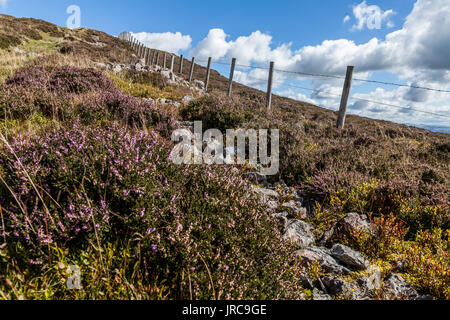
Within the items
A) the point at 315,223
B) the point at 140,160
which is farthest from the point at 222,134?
the point at 140,160

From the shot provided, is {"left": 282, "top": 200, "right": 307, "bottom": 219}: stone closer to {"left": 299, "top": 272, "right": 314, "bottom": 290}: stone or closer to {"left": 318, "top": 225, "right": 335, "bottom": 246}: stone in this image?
{"left": 318, "top": 225, "right": 335, "bottom": 246}: stone

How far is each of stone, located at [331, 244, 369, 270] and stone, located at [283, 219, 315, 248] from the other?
35 centimetres

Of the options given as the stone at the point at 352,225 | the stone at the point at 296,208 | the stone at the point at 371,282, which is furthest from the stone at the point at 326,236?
the stone at the point at 371,282

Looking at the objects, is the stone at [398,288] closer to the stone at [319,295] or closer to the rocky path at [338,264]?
the rocky path at [338,264]

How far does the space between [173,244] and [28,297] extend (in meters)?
1.06

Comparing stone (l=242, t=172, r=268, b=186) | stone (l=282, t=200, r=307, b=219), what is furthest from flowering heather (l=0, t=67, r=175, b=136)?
stone (l=282, t=200, r=307, b=219)

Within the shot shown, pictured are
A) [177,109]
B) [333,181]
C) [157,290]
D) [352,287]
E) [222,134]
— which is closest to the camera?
[157,290]

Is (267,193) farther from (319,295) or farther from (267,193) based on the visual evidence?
(319,295)

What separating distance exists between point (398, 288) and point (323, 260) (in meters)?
0.77

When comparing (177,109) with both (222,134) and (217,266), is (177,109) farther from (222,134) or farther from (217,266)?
(217,266)

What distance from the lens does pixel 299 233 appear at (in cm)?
335

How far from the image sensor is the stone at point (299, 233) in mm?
3148

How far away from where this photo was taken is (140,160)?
2.53 m

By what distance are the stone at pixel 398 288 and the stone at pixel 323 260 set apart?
1.33 feet
